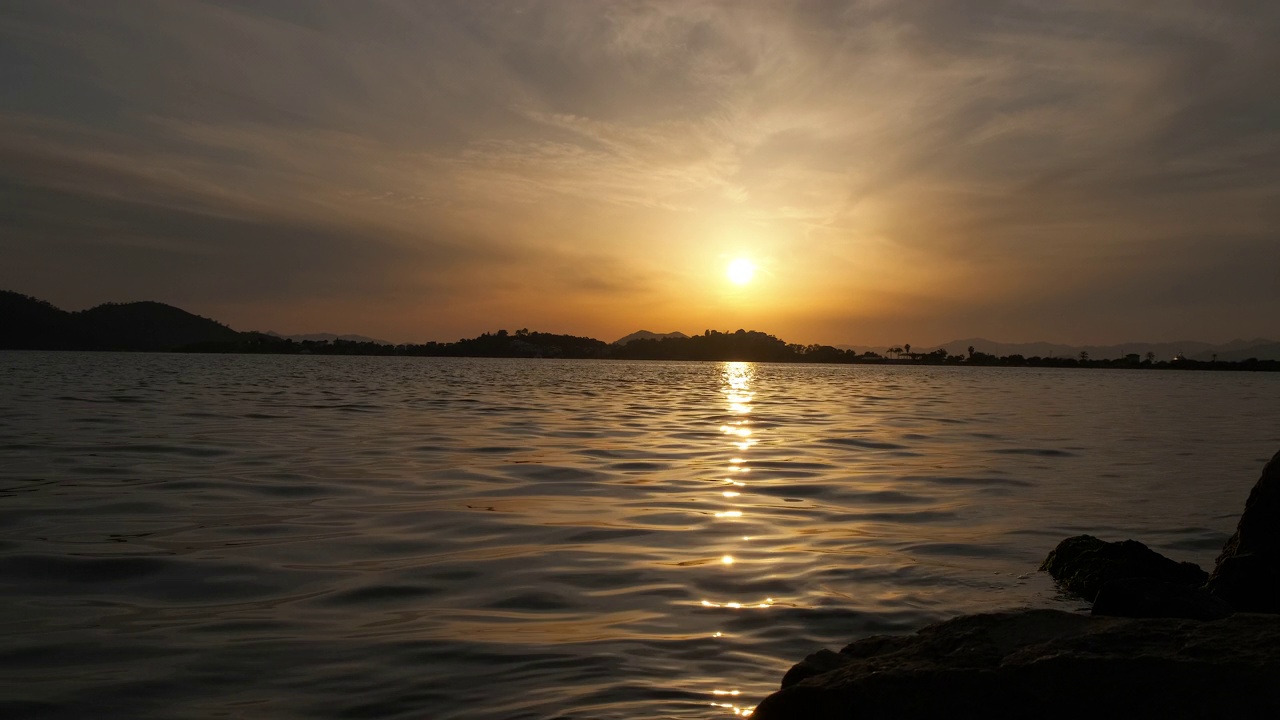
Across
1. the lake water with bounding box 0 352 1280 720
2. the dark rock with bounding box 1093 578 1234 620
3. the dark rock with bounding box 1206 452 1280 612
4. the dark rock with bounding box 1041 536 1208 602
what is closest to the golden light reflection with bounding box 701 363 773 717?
the lake water with bounding box 0 352 1280 720

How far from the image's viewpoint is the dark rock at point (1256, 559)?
7.38 m

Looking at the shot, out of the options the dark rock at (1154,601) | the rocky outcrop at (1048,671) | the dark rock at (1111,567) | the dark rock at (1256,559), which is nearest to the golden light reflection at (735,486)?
the rocky outcrop at (1048,671)

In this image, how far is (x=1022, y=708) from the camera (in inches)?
153

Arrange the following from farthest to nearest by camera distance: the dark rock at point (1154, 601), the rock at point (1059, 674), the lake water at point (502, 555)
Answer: the dark rock at point (1154, 601), the lake water at point (502, 555), the rock at point (1059, 674)

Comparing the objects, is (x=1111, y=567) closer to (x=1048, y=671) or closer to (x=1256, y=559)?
(x=1256, y=559)

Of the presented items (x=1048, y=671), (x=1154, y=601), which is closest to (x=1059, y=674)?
(x=1048, y=671)

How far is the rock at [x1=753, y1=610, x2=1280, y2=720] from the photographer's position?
12.1ft

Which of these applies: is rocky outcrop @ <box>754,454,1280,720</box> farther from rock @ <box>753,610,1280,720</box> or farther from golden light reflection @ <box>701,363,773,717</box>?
golden light reflection @ <box>701,363,773,717</box>

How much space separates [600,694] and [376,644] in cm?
187

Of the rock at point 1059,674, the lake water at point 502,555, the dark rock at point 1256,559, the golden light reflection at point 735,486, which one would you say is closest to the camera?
the rock at point 1059,674

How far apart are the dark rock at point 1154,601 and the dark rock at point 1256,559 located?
1183mm

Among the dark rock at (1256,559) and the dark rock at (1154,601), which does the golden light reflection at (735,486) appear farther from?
the dark rock at (1256,559)

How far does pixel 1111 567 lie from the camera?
8.05m

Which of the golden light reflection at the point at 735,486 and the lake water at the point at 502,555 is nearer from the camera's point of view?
the golden light reflection at the point at 735,486
